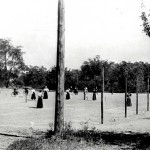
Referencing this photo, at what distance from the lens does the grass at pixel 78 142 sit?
9445 mm

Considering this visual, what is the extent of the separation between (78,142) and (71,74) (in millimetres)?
100301

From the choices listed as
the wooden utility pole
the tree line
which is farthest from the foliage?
the tree line

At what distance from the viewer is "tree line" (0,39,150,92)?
9756 centimetres

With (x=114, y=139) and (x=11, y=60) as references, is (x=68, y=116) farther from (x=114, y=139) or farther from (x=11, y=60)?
(x=11, y=60)

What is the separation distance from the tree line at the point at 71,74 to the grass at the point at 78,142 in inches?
2831

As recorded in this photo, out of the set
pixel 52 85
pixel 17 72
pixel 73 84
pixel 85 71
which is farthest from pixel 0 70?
pixel 85 71

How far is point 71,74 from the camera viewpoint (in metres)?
110

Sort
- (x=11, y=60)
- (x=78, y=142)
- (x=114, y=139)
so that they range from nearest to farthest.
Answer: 1. (x=78, y=142)
2. (x=114, y=139)
3. (x=11, y=60)

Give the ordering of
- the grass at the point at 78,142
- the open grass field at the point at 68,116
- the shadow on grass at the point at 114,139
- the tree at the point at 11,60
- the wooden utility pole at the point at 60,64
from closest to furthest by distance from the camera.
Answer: the grass at the point at 78,142, the shadow on grass at the point at 114,139, the wooden utility pole at the point at 60,64, the open grass field at the point at 68,116, the tree at the point at 11,60

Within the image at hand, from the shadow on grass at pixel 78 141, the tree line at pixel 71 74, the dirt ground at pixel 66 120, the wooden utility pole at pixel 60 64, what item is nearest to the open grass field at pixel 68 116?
the dirt ground at pixel 66 120

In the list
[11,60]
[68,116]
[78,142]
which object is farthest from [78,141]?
[11,60]

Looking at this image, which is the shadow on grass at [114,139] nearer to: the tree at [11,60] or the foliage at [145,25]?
the foliage at [145,25]

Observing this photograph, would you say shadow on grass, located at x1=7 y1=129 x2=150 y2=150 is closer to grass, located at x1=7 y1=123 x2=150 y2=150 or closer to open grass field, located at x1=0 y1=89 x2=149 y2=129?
grass, located at x1=7 y1=123 x2=150 y2=150

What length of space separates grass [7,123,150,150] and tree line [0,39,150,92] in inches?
2831
